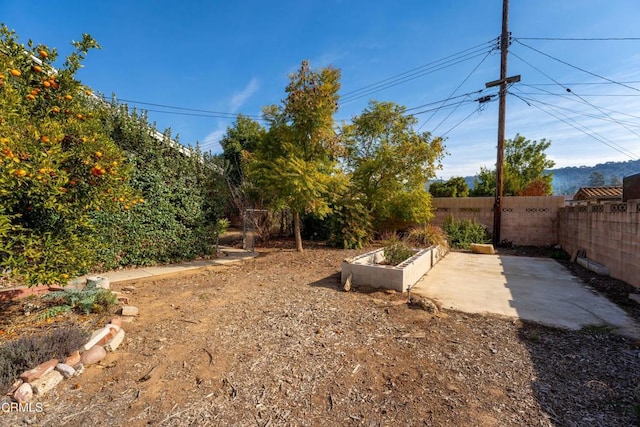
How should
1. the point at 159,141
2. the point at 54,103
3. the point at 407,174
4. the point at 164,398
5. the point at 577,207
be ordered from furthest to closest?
1. the point at 407,174
2. the point at 577,207
3. the point at 159,141
4. the point at 54,103
5. the point at 164,398

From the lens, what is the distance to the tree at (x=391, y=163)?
35.0 ft

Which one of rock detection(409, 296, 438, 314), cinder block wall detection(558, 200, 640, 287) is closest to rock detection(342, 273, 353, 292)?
rock detection(409, 296, 438, 314)

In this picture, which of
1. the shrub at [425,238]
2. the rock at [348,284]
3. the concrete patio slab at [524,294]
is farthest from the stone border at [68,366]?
the shrub at [425,238]

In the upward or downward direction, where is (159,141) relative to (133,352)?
upward

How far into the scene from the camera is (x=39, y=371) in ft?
8.08

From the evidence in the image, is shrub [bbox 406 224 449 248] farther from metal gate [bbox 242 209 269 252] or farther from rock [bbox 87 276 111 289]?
rock [bbox 87 276 111 289]

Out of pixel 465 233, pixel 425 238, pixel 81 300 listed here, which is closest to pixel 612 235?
pixel 425 238

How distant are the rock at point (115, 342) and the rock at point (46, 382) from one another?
0.52m

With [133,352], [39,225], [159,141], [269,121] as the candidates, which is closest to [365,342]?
[133,352]

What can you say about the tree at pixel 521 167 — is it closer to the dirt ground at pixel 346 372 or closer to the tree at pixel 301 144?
the tree at pixel 301 144

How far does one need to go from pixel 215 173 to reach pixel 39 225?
627cm

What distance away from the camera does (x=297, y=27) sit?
31.3ft

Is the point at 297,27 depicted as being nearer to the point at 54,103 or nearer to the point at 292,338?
the point at 54,103

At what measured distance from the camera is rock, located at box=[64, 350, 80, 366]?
2681 millimetres
